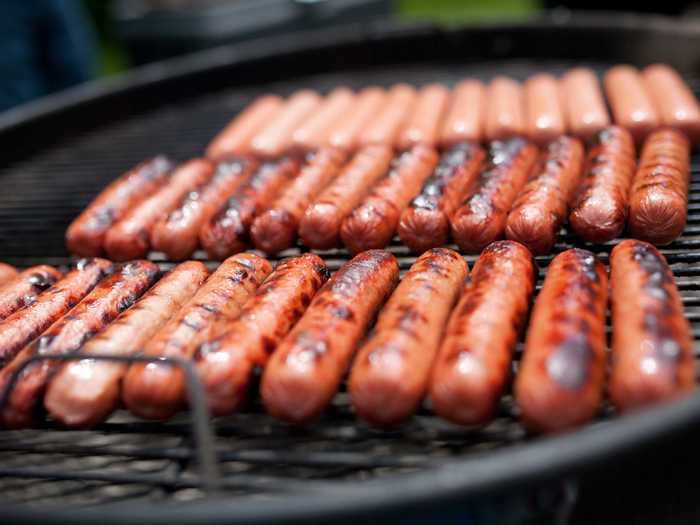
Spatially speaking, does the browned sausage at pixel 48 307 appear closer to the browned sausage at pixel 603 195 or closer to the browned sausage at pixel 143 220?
the browned sausage at pixel 143 220

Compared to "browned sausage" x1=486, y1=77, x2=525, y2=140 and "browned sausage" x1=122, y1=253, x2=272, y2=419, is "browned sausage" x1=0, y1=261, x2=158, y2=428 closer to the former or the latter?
"browned sausage" x1=122, y1=253, x2=272, y2=419

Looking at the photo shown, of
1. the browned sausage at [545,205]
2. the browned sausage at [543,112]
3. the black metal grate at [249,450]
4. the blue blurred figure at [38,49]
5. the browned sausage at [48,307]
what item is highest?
the blue blurred figure at [38,49]

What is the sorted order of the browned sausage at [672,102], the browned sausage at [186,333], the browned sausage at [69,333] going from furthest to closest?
the browned sausage at [672,102], the browned sausage at [69,333], the browned sausage at [186,333]

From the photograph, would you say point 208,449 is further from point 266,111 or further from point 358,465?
point 266,111

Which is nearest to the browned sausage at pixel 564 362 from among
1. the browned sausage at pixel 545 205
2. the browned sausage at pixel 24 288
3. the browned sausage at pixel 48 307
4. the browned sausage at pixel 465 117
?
the browned sausage at pixel 545 205

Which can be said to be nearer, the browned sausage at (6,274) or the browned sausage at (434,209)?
the browned sausage at (434,209)

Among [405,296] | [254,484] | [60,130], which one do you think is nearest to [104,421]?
[254,484]
